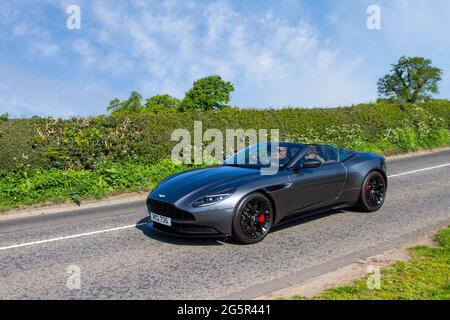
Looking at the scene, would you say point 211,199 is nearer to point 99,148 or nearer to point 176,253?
point 176,253

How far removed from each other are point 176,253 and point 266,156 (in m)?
2.36

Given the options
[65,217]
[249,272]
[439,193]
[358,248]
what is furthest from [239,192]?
[439,193]

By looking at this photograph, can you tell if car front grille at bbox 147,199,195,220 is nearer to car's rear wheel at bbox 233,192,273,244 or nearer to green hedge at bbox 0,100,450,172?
car's rear wheel at bbox 233,192,273,244

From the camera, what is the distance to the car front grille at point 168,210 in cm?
635

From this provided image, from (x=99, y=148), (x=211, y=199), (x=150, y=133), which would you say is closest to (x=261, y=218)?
(x=211, y=199)

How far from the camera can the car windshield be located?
7.54m

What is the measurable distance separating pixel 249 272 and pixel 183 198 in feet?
4.85

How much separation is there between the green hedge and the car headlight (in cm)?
721

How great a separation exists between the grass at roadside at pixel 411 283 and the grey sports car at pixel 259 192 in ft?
6.17

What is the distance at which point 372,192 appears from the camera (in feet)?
28.5

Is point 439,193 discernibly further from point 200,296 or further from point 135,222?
point 200,296

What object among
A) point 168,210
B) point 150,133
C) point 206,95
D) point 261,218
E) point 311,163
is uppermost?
point 206,95

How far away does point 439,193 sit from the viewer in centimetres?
1042

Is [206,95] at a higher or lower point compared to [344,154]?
higher
